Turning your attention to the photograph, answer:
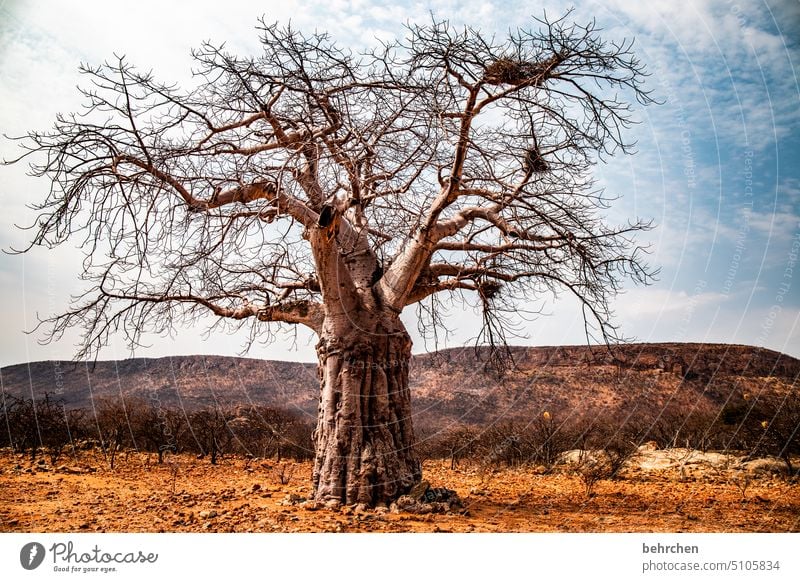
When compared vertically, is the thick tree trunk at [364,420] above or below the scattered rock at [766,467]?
above

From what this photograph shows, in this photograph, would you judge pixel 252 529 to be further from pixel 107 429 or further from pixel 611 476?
pixel 107 429

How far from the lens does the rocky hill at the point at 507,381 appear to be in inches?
881

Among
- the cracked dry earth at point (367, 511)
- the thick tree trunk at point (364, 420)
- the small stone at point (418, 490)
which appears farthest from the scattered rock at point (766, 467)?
the thick tree trunk at point (364, 420)

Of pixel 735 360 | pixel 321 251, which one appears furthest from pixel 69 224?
pixel 735 360

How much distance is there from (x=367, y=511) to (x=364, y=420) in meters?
0.86

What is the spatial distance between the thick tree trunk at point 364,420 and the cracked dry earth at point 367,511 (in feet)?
1.07

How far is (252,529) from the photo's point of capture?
4.70 m

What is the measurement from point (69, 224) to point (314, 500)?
132 inches

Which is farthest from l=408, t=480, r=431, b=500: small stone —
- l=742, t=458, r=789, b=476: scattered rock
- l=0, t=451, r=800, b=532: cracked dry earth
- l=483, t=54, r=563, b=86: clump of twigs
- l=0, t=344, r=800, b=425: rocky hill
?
l=0, t=344, r=800, b=425: rocky hill

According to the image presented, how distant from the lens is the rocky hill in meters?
22.4

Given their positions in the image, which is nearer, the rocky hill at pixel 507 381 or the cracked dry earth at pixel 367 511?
the cracked dry earth at pixel 367 511

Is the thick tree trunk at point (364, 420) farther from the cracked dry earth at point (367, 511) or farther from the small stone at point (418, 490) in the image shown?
the cracked dry earth at point (367, 511)

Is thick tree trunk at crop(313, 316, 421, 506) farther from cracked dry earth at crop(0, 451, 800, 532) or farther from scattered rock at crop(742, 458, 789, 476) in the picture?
scattered rock at crop(742, 458, 789, 476)

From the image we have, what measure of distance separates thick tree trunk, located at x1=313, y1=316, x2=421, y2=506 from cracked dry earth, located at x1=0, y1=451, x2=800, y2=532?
328 mm
